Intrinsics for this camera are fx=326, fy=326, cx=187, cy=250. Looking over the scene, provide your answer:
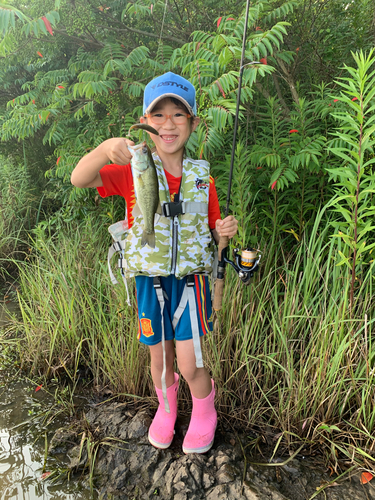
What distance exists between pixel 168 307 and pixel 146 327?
18 cm

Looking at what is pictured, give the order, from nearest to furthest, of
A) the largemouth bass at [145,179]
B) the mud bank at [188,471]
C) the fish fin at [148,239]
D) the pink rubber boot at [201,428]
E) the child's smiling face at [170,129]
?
the largemouth bass at [145,179], the fish fin at [148,239], the child's smiling face at [170,129], the mud bank at [188,471], the pink rubber boot at [201,428]

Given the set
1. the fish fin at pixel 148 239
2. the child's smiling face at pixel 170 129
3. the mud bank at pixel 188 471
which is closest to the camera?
the fish fin at pixel 148 239

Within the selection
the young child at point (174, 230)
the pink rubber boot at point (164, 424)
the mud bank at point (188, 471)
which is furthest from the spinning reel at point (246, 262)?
the mud bank at point (188, 471)

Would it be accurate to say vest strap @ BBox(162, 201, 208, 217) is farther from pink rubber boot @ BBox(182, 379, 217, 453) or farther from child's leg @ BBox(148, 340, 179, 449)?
pink rubber boot @ BBox(182, 379, 217, 453)

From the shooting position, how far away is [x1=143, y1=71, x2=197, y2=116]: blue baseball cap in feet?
5.73

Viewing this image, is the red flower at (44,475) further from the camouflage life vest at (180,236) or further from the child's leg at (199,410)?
the camouflage life vest at (180,236)

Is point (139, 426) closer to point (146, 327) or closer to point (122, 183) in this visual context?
point (146, 327)

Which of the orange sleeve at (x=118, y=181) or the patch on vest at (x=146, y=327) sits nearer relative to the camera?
the orange sleeve at (x=118, y=181)

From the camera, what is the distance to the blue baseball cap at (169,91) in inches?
68.7

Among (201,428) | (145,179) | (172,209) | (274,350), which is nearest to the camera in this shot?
(145,179)

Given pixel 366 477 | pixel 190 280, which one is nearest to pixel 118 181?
pixel 190 280

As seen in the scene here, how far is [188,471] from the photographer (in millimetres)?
2049

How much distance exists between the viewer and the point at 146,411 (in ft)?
8.36

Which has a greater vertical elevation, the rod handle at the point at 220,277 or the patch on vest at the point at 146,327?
the rod handle at the point at 220,277
